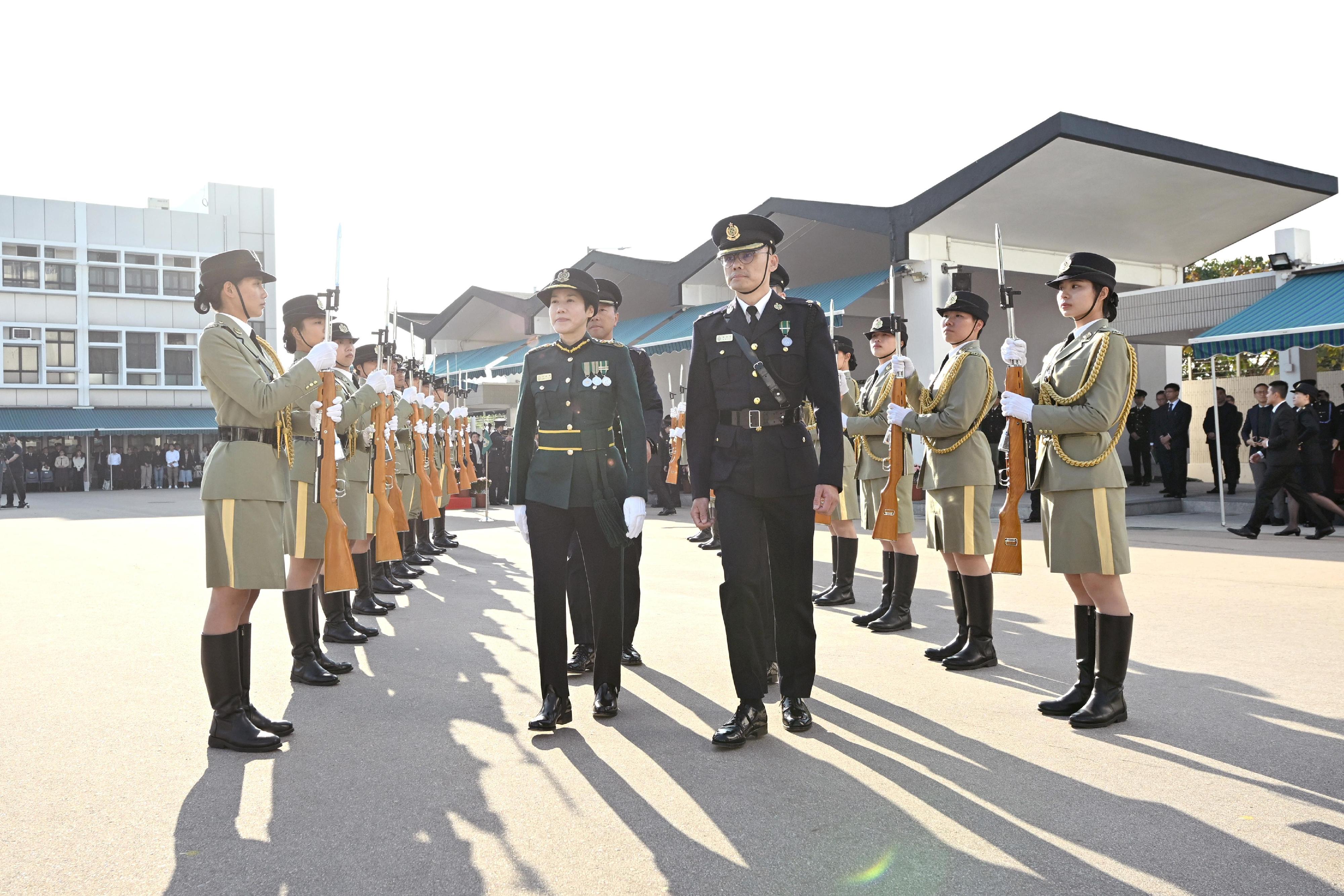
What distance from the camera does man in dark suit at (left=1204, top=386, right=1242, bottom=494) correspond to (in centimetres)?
1598

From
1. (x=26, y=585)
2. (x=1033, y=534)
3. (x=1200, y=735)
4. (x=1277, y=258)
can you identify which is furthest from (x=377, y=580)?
(x=1277, y=258)

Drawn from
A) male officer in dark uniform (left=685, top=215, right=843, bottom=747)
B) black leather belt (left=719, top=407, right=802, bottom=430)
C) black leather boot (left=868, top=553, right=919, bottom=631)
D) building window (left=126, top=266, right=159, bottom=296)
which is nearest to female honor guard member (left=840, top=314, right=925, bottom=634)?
black leather boot (left=868, top=553, right=919, bottom=631)

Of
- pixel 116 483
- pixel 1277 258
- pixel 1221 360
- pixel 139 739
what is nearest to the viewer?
pixel 139 739

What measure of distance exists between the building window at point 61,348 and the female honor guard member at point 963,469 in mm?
43176

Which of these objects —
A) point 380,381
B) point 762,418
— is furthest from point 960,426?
point 380,381

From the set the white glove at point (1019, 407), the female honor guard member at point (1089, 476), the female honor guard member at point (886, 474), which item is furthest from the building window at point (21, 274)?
the female honor guard member at point (1089, 476)

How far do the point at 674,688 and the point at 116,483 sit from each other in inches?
1590

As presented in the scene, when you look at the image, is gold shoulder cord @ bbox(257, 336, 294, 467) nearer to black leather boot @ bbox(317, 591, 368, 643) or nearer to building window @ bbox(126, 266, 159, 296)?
black leather boot @ bbox(317, 591, 368, 643)

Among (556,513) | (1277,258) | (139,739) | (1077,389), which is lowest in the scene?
(139,739)

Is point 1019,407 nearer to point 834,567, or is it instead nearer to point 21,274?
point 834,567

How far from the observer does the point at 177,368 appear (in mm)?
43500

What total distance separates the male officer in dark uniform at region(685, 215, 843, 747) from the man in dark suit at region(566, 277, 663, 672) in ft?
2.12

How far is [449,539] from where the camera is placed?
44.3 ft

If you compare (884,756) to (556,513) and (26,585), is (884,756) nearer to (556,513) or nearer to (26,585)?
(556,513)
